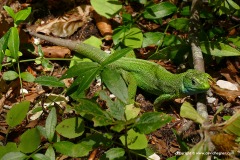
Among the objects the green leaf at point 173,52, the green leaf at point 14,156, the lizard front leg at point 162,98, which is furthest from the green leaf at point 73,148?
the green leaf at point 173,52

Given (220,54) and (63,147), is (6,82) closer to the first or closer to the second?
(63,147)

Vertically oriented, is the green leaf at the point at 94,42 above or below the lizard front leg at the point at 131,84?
above

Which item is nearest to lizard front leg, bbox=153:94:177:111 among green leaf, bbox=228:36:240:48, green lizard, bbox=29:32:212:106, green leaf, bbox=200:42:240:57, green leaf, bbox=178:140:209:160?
green lizard, bbox=29:32:212:106

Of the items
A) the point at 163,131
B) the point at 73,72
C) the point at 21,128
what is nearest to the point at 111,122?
the point at 73,72


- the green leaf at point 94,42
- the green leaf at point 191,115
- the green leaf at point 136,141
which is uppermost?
the green leaf at point 191,115

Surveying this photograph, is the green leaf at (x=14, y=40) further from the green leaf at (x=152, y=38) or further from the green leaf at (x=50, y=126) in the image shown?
the green leaf at (x=152, y=38)

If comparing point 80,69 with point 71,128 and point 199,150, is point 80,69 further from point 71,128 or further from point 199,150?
point 199,150

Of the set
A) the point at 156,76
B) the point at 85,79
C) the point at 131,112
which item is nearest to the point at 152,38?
the point at 156,76
